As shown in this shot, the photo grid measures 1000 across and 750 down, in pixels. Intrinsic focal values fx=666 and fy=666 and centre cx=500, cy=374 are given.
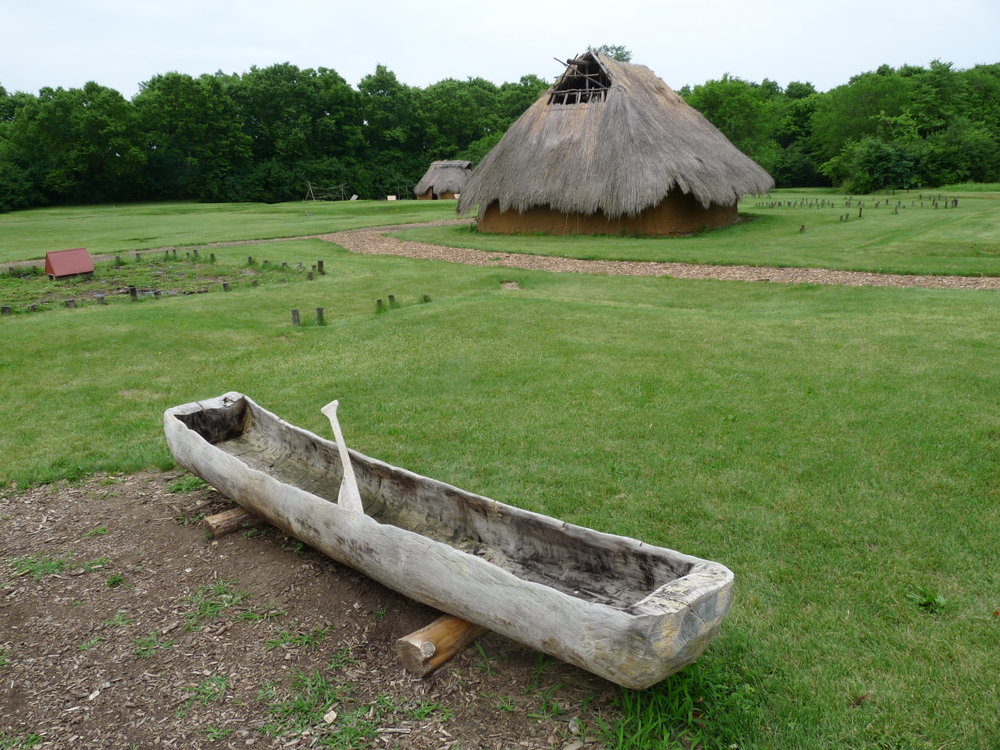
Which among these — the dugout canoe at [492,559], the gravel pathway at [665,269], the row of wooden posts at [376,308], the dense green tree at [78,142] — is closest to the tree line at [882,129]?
the gravel pathway at [665,269]

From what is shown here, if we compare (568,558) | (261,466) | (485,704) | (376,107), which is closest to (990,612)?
(568,558)

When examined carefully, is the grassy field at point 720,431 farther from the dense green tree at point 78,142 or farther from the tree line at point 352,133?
the dense green tree at point 78,142

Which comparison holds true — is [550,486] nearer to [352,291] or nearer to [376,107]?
[352,291]

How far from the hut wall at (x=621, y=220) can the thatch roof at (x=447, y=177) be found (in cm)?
2681

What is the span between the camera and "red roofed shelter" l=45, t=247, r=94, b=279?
1734 centimetres

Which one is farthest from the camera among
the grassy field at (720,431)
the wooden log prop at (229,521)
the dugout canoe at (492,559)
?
the wooden log prop at (229,521)

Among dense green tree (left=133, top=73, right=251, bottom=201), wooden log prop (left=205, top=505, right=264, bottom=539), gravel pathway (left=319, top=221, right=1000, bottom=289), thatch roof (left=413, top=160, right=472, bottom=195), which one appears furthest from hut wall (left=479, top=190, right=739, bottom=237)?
dense green tree (left=133, top=73, right=251, bottom=201)

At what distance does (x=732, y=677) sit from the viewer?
11.0 ft

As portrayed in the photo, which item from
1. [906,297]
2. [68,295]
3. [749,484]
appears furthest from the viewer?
[68,295]

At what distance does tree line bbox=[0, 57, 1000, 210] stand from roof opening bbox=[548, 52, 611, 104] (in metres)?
28.1

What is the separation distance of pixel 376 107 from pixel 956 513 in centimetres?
6641

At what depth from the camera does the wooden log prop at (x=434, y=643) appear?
137 inches

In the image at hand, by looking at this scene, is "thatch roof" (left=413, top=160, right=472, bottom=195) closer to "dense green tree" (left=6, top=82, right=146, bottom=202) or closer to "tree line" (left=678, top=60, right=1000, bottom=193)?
"tree line" (left=678, top=60, right=1000, bottom=193)

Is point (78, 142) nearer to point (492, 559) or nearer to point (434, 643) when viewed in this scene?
point (492, 559)
